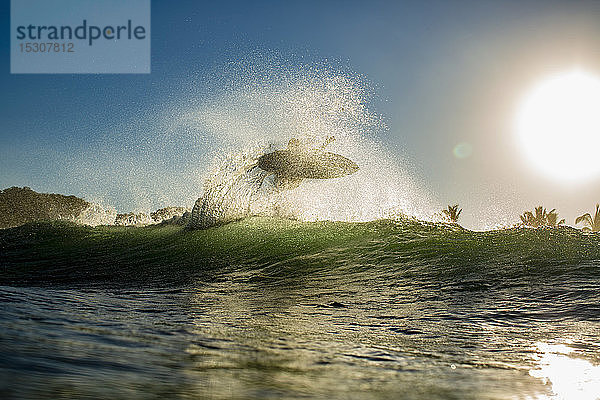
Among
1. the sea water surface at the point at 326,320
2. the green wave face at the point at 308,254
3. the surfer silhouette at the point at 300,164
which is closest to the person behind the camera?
the sea water surface at the point at 326,320

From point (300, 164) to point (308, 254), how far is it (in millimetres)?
5370

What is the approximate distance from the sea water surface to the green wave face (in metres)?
0.06

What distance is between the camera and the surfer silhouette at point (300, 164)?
47.5 ft

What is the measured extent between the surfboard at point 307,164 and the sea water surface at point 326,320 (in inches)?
150

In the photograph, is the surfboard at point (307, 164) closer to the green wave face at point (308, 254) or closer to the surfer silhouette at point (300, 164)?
the surfer silhouette at point (300, 164)

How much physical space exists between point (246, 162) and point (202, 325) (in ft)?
35.9

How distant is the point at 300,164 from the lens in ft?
48.7

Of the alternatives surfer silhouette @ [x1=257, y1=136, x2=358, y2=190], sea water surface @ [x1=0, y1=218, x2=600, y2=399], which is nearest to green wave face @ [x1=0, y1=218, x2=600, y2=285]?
sea water surface @ [x1=0, y1=218, x2=600, y2=399]

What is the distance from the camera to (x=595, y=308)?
488cm

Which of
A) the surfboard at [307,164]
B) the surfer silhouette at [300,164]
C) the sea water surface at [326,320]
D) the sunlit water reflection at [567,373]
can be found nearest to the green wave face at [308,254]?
the sea water surface at [326,320]

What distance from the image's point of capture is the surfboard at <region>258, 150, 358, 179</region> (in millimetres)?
14484

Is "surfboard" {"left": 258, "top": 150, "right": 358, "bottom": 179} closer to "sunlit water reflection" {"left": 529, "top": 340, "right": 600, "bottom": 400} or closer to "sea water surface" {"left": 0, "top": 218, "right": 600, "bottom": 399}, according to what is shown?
"sea water surface" {"left": 0, "top": 218, "right": 600, "bottom": 399}

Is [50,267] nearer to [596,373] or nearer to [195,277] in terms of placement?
[195,277]

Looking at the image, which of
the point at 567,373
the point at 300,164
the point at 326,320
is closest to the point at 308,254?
the point at 300,164
